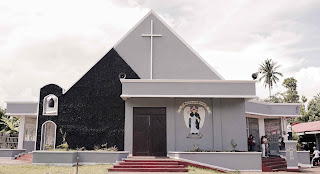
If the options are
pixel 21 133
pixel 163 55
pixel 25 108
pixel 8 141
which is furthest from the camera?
pixel 8 141

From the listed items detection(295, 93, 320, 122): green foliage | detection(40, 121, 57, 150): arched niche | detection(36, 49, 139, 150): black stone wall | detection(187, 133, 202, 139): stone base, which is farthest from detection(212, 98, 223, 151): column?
detection(295, 93, 320, 122): green foliage

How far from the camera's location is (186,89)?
16.1m

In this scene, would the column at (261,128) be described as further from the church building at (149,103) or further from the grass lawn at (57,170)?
the grass lawn at (57,170)

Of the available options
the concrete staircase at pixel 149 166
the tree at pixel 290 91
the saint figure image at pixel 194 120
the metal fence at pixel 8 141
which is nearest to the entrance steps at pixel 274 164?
the saint figure image at pixel 194 120

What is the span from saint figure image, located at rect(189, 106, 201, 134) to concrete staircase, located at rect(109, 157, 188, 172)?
306 cm

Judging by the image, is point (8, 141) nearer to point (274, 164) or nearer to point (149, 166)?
point (149, 166)

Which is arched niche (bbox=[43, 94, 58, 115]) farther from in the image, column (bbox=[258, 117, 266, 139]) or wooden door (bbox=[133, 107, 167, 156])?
column (bbox=[258, 117, 266, 139])

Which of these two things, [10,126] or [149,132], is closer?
[149,132]

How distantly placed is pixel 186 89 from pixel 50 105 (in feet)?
27.2

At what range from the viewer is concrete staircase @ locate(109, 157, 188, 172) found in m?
13.4

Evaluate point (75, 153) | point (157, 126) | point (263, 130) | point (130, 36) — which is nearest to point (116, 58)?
point (130, 36)

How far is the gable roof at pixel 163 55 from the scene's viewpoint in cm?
1814

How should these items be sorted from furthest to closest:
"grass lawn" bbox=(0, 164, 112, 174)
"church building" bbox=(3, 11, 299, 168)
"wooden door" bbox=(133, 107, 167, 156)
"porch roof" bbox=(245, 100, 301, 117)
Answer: "porch roof" bbox=(245, 100, 301, 117) → "wooden door" bbox=(133, 107, 167, 156) → "church building" bbox=(3, 11, 299, 168) → "grass lawn" bbox=(0, 164, 112, 174)

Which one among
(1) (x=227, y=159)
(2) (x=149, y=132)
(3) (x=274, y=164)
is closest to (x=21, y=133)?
(2) (x=149, y=132)
